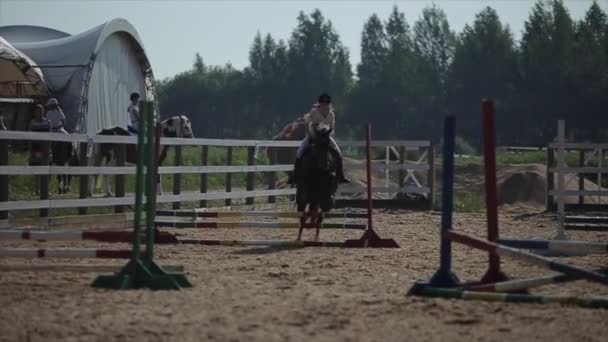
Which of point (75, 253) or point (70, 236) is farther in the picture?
point (75, 253)

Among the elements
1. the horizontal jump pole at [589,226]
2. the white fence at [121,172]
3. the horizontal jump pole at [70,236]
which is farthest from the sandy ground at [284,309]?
the horizontal jump pole at [589,226]

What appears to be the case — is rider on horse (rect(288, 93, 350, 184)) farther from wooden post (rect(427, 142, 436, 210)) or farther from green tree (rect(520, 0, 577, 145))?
green tree (rect(520, 0, 577, 145))

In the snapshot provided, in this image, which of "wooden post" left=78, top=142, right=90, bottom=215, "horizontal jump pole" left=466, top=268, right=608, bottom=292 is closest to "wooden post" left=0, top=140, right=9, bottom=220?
"wooden post" left=78, top=142, right=90, bottom=215

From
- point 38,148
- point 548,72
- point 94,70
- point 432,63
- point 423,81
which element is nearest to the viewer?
point 38,148

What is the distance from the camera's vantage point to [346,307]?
7.23m

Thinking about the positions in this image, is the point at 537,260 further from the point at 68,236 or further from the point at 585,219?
the point at 585,219

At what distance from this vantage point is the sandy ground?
6211 mm

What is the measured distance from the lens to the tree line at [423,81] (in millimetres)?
75250

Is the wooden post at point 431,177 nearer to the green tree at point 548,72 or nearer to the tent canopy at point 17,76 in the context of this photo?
the tent canopy at point 17,76

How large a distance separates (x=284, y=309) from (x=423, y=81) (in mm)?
85430

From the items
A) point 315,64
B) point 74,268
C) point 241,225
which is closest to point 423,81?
point 315,64

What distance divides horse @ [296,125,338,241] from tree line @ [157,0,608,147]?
6095cm

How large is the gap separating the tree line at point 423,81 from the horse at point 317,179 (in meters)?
61.0

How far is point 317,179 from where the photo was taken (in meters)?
13.9
